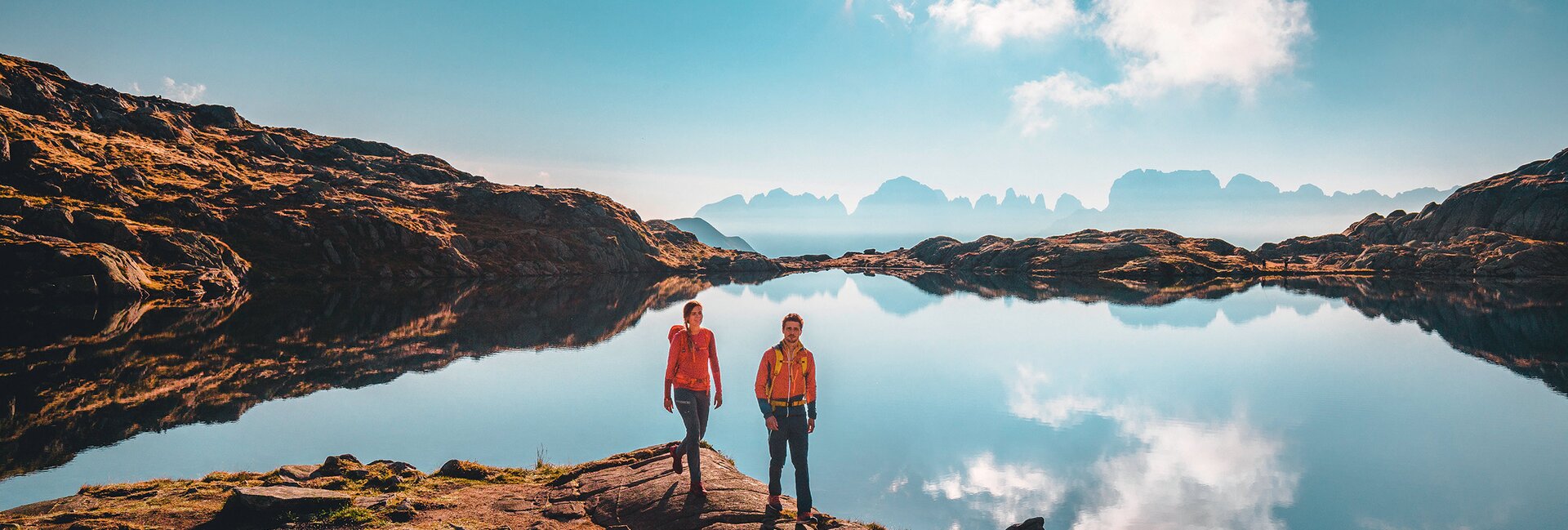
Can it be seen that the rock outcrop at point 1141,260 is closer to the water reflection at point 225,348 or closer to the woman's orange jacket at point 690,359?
the water reflection at point 225,348

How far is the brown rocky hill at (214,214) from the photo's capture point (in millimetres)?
87375

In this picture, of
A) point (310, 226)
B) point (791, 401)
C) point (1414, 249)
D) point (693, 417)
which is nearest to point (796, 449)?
point (791, 401)

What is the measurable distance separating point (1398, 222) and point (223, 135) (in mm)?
336303

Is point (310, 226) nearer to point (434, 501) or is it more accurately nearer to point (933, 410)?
point (933, 410)

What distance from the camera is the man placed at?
14.0 m

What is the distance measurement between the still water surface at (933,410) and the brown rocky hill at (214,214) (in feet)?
99.1

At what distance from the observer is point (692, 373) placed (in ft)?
48.3

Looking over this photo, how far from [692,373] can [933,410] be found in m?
21.1

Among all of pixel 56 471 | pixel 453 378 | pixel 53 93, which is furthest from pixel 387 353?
pixel 53 93

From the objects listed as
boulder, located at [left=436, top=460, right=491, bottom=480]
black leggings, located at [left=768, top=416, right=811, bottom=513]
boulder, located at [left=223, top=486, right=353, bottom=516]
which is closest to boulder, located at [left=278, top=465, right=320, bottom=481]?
boulder, located at [left=436, top=460, right=491, bottom=480]

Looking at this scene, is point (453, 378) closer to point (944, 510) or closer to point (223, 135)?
point (944, 510)

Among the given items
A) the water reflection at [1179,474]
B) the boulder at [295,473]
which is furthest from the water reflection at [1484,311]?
the boulder at [295,473]

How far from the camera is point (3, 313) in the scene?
60719mm

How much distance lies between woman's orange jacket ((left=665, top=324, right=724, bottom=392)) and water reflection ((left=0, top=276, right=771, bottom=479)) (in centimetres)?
2100
